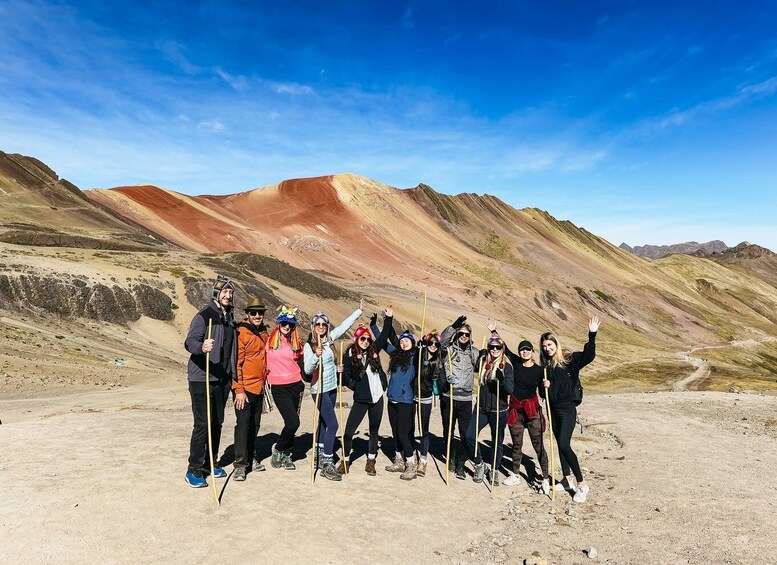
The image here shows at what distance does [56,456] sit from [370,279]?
5419 centimetres

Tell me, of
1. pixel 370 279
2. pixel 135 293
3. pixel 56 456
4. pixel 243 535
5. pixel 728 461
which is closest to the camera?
pixel 243 535

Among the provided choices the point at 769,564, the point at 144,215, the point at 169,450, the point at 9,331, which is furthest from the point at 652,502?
the point at 144,215

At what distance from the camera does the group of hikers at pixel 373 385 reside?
22.9 feet

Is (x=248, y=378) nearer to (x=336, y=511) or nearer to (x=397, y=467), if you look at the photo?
(x=336, y=511)

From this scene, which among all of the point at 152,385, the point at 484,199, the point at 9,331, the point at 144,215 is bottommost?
the point at 152,385

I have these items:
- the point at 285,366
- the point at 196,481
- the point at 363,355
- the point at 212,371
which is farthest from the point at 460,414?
the point at 196,481

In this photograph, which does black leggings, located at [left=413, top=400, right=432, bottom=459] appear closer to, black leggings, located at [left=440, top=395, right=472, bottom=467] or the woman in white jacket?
black leggings, located at [left=440, top=395, right=472, bottom=467]

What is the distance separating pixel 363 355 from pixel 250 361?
1912mm

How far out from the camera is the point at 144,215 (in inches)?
2662

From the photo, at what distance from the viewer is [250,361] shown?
7.20 meters

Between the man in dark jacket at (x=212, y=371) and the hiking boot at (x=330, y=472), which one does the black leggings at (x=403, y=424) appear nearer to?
the hiking boot at (x=330, y=472)

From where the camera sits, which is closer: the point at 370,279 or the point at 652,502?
the point at 652,502

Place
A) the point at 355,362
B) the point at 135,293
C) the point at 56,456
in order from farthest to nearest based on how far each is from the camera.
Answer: the point at 135,293 < the point at 355,362 < the point at 56,456

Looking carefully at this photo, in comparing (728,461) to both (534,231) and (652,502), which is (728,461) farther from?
(534,231)
